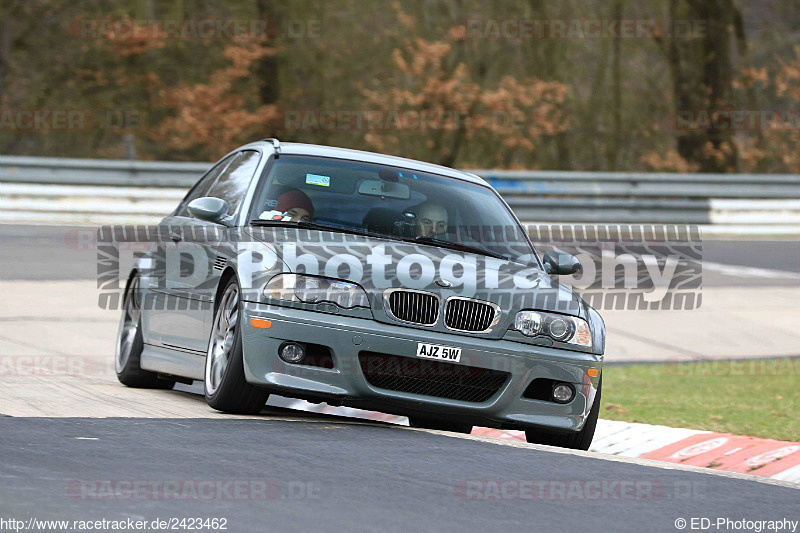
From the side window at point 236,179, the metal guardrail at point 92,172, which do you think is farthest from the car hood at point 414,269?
the metal guardrail at point 92,172

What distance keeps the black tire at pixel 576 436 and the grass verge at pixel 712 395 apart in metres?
1.61

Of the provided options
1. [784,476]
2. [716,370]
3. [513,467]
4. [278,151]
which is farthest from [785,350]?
[513,467]

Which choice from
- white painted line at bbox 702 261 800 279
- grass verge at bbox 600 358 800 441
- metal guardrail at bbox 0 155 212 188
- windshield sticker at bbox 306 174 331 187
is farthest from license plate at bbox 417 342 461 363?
metal guardrail at bbox 0 155 212 188

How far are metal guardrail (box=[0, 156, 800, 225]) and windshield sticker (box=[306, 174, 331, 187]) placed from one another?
12.5 metres

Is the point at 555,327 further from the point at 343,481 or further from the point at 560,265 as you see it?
the point at 343,481

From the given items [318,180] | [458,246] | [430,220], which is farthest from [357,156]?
[458,246]

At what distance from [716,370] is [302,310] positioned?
575cm

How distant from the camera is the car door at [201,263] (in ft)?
24.8

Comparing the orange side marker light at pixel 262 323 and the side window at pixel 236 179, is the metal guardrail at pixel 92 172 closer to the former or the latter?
the side window at pixel 236 179

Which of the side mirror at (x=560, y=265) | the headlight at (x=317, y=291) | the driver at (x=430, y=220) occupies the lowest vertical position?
the side mirror at (x=560, y=265)

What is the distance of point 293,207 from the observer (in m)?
7.73

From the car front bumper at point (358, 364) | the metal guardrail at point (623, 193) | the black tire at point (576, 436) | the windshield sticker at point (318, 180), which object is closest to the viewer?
the car front bumper at point (358, 364)

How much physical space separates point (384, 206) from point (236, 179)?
1124mm

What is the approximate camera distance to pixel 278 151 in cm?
814
